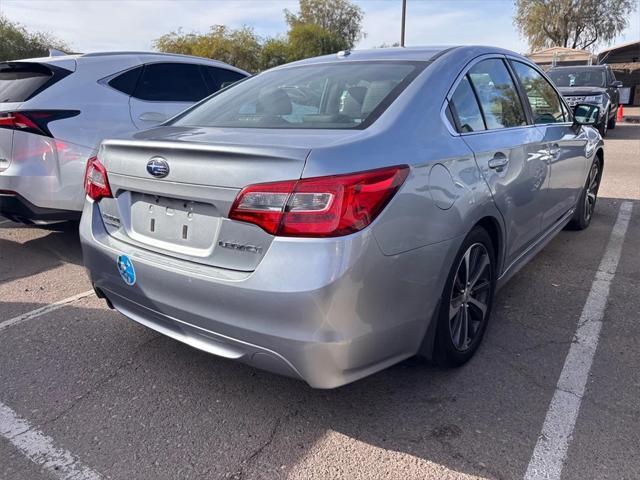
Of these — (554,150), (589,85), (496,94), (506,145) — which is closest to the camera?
(506,145)

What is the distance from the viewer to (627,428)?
2326 mm

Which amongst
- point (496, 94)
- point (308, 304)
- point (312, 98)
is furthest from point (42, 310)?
point (496, 94)

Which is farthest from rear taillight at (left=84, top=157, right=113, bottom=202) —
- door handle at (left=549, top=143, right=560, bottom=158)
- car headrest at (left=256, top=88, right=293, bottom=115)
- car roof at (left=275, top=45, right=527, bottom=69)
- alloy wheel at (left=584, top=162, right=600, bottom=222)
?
alloy wheel at (left=584, top=162, right=600, bottom=222)

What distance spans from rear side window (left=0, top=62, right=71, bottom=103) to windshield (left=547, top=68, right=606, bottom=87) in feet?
43.8

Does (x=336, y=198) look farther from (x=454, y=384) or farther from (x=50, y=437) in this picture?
(x=50, y=437)

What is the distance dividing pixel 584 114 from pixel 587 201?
1.23 meters

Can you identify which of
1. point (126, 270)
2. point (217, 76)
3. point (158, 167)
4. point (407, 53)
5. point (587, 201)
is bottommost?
point (587, 201)

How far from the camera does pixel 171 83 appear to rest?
542cm

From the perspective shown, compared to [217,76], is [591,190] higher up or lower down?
lower down

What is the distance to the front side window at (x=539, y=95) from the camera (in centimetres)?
369

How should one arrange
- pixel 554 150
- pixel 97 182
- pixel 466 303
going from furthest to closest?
pixel 554 150 < pixel 466 303 < pixel 97 182

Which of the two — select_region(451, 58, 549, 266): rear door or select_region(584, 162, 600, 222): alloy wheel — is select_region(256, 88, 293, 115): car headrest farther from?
select_region(584, 162, 600, 222): alloy wheel

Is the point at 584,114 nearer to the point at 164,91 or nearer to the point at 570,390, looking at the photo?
the point at 570,390

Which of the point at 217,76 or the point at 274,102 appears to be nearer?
the point at 274,102
